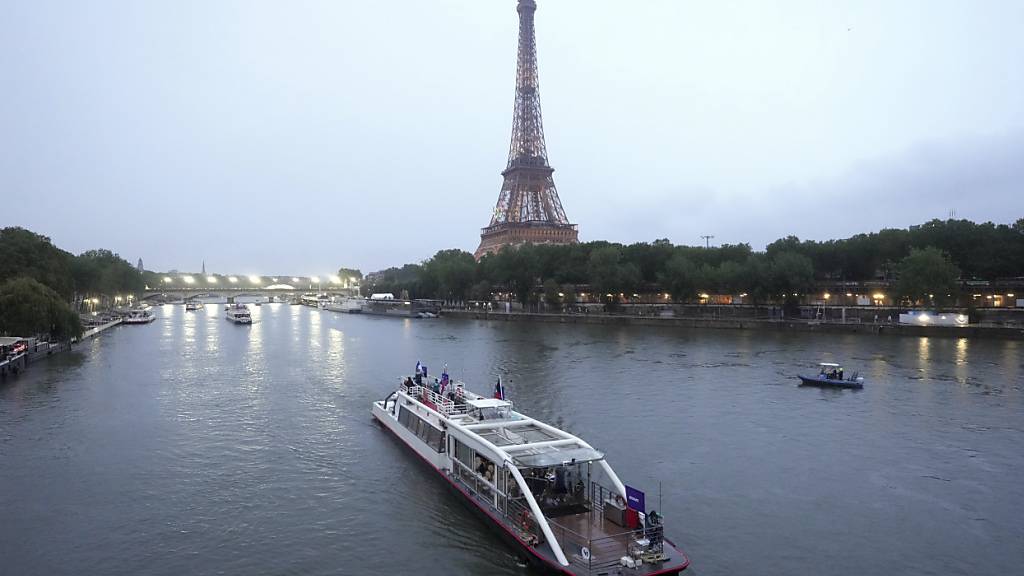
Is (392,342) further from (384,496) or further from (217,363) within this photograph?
(384,496)

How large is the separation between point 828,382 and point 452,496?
1043 inches

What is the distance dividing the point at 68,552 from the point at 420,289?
407 feet

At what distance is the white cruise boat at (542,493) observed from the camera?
46.4 feet

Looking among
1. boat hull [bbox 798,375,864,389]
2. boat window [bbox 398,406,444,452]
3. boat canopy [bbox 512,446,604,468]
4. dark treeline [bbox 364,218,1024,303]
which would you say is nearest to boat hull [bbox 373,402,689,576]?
boat window [bbox 398,406,444,452]

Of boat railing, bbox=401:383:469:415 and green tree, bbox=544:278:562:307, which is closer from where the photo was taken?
boat railing, bbox=401:383:469:415

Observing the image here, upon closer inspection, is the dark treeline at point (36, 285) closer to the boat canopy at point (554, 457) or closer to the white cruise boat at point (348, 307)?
the white cruise boat at point (348, 307)

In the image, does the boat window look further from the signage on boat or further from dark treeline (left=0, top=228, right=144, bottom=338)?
dark treeline (left=0, top=228, right=144, bottom=338)

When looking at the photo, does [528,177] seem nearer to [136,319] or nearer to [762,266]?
[762,266]

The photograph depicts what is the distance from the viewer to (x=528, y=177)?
14762 cm

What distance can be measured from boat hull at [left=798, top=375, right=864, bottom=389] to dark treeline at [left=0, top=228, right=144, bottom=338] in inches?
2115

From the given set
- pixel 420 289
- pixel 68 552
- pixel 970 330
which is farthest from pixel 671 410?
pixel 420 289

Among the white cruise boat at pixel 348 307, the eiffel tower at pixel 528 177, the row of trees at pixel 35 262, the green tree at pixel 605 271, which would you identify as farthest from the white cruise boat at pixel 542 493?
the eiffel tower at pixel 528 177

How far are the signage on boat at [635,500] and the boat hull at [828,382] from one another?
88.7ft

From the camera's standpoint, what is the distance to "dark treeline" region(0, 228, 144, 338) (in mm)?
50500
